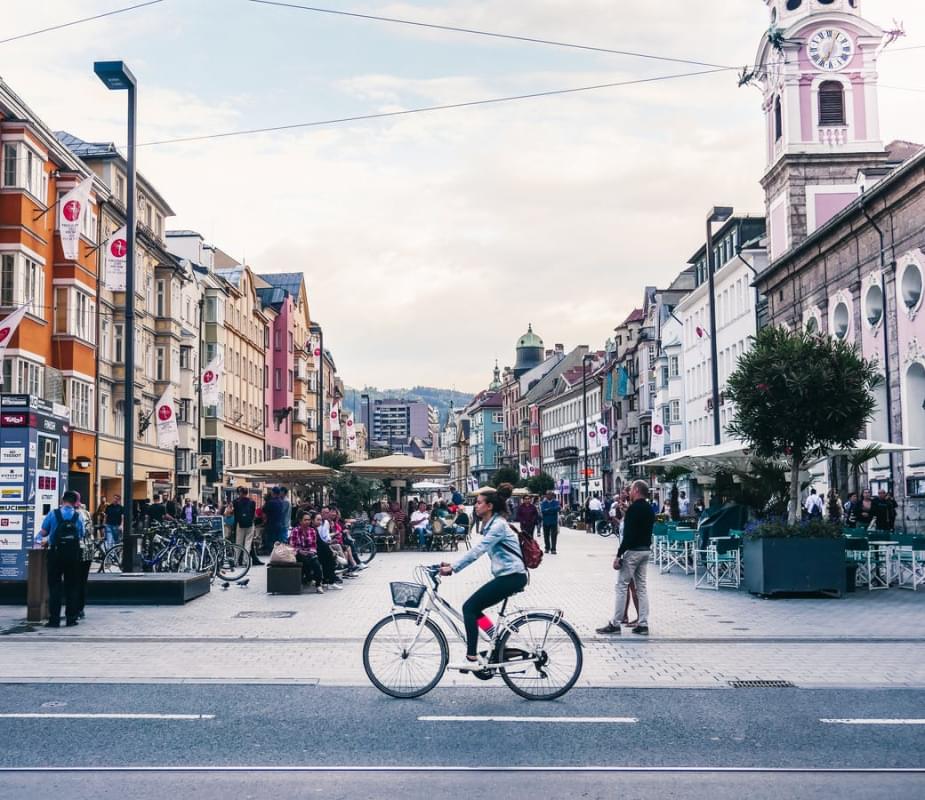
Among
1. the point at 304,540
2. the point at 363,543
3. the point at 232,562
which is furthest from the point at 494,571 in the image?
the point at 363,543

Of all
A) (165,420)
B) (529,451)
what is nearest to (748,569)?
(165,420)

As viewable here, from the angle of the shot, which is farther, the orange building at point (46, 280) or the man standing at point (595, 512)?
the man standing at point (595, 512)

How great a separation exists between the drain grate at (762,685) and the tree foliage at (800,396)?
1035 cm

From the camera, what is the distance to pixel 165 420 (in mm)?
39625

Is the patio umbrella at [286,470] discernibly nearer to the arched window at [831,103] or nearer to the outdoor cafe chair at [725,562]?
the outdoor cafe chair at [725,562]

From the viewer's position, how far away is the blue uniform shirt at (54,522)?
14789 mm

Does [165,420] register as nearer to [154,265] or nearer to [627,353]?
[154,265]

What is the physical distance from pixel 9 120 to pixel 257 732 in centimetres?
3160

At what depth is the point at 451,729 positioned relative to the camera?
27.4 feet

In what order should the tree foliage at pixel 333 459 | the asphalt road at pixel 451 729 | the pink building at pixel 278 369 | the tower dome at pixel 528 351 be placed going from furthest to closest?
the tower dome at pixel 528 351 → the pink building at pixel 278 369 → the tree foliage at pixel 333 459 → the asphalt road at pixel 451 729

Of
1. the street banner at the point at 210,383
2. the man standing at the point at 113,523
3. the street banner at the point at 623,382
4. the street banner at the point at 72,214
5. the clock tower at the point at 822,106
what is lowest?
the man standing at the point at 113,523

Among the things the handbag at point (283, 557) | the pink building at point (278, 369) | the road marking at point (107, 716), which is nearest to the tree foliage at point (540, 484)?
the pink building at point (278, 369)

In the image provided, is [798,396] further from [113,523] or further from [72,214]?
[72,214]

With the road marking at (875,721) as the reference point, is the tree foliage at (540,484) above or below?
above
